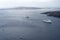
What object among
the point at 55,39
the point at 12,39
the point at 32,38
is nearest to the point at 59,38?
the point at 55,39

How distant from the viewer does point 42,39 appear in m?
16.6

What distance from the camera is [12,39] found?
16.4m

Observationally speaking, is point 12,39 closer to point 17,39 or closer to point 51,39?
point 17,39

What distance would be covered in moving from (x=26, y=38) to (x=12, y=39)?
5.94ft

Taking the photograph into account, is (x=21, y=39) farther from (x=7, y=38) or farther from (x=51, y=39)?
(x=51, y=39)

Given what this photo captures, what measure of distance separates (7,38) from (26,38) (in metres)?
2.42

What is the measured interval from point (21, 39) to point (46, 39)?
3.15 m

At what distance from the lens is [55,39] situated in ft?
54.9

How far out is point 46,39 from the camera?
54.8 ft

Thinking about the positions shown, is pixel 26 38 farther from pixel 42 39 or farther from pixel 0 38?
pixel 0 38

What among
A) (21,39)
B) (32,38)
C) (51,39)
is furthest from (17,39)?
(51,39)

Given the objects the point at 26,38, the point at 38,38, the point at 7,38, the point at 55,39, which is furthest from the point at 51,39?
the point at 7,38

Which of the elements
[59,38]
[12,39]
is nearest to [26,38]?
[12,39]

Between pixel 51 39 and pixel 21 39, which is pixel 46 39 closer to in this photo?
pixel 51 39
